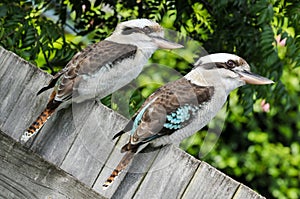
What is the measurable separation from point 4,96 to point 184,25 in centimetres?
192

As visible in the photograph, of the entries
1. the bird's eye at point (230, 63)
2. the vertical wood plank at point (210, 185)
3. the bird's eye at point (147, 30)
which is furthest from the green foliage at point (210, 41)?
the vertical wood plank at point (210, 185)

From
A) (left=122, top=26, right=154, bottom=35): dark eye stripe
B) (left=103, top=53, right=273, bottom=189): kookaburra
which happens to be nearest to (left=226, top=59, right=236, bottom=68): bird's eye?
(left=103, top=53, right=273, bottom=189): kookaburra

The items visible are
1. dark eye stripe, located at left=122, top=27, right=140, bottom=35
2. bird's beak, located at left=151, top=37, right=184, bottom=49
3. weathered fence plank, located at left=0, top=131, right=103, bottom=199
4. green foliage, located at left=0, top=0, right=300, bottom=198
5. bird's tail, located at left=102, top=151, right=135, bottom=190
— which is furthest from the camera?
green foliage, located at left=0, top=0, right=300, bottom=198

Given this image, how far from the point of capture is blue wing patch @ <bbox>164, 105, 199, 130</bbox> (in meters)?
1.75

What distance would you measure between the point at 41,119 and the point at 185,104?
1.29 ft

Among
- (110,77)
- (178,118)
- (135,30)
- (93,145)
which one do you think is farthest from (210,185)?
(135,30)

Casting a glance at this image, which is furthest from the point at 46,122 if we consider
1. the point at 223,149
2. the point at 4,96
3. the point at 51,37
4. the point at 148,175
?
the point at 223,149

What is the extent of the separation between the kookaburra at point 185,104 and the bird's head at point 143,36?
0.13 m

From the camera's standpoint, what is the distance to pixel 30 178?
189 centimetres

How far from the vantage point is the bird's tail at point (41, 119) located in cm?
182

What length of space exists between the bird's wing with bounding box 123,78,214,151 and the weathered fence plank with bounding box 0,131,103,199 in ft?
0.70

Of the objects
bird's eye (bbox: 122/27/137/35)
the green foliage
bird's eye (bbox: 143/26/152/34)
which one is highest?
bird's eye (bbox: 143/26/152/34)

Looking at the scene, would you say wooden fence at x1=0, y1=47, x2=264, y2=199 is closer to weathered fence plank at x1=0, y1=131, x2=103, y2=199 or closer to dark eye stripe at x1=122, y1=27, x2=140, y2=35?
weathered fence plank at x1=0, y1=131, x2=103, y2=199

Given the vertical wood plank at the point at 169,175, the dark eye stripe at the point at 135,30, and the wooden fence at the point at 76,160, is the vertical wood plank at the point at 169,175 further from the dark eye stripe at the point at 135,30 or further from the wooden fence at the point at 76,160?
the dark eye stripe at the point at 135,30
